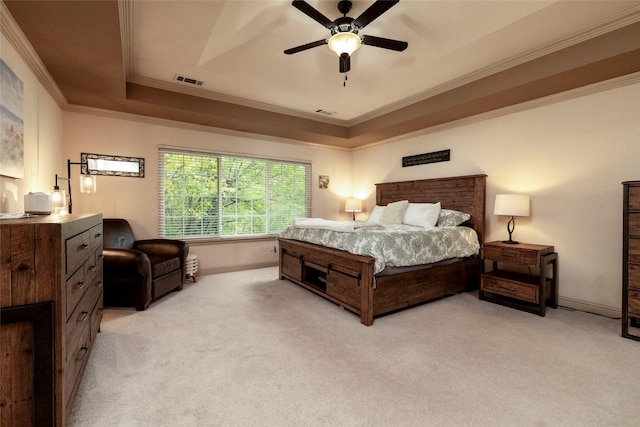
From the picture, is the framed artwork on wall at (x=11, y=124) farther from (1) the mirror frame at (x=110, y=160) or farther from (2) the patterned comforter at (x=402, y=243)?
(2) the patterned comforter at (x=402, y=243)

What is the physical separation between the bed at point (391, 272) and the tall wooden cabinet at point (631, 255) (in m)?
1.49

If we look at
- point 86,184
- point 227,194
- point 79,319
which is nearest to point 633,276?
point 79,319

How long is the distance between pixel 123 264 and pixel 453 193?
4.41m

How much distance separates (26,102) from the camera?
8.10 ft

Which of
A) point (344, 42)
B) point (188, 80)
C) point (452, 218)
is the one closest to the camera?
point (344, 42)

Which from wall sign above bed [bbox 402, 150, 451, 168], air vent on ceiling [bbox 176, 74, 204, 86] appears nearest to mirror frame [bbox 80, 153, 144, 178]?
air vent on ceiling [bbox 176, 74, 204, 86]

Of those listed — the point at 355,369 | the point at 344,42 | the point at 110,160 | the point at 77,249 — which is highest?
the point at 344,42

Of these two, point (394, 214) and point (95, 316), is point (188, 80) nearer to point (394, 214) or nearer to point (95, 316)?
point (95, 316)

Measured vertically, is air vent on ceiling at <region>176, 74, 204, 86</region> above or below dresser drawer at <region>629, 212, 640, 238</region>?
above

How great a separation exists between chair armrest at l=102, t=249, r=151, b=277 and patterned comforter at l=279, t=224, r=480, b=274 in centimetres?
191

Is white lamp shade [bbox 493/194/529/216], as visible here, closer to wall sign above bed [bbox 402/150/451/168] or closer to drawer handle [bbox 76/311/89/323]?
wall sign above bed [bbox 402/150/451/168]

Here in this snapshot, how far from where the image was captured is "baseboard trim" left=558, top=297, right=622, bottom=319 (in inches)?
118

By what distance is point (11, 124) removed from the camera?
212 cm

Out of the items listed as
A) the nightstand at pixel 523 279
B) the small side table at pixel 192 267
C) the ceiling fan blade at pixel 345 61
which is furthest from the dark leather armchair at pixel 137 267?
the nightstand at pixel 523 279
